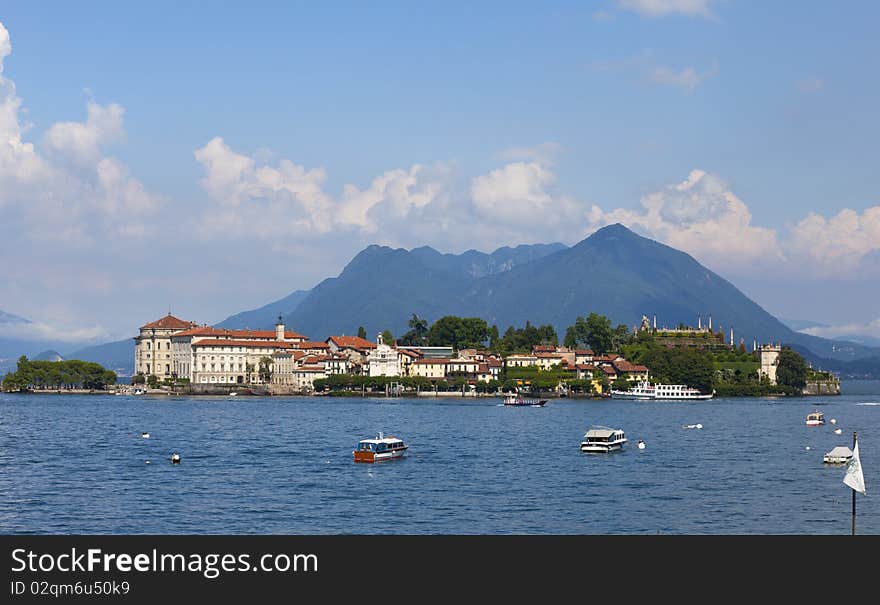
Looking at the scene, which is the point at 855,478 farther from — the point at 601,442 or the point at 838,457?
the point at 601,442

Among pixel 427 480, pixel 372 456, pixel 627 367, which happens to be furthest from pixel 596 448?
pixel 627 367

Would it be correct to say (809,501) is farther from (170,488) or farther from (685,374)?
(685,374)

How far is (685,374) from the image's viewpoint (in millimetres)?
181875

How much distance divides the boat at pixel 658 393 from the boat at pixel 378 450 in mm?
110436

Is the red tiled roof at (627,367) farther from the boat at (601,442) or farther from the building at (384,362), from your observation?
the boat at (601,442)

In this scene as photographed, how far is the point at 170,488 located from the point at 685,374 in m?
142

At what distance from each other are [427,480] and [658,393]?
126076mm

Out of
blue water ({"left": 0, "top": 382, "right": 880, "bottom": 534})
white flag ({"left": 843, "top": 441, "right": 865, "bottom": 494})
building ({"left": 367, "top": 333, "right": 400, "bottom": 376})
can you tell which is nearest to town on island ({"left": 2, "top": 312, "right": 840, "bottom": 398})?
building ({"left": 367, "top": 333, "right": 400, "bottom": 376})

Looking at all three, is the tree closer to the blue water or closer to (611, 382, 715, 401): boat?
(611, 382, 715, 401): boat

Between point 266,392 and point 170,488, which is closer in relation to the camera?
point 170,488

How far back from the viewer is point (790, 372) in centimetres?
19775
